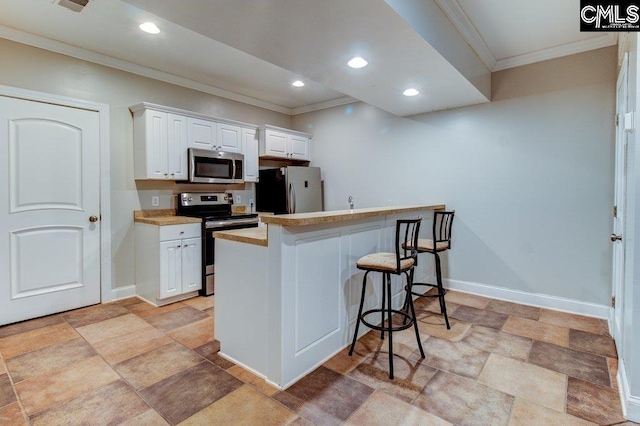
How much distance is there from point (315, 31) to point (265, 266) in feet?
5.17

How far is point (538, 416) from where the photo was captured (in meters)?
1.78

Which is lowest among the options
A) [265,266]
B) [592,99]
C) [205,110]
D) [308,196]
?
[265,266]

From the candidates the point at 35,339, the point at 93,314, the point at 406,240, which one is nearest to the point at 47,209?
the point at 93,314

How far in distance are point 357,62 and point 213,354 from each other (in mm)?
2559

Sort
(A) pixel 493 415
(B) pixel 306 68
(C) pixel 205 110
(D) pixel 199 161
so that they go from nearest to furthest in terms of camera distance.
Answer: (A) pixel 493 415
(B) pixel 306 68
(D) pixel 199 161
(C) pixel 205 110

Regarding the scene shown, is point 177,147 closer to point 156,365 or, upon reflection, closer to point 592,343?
point 156,365

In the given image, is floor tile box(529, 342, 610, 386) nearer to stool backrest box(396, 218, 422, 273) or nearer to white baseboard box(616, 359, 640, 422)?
white baseboard box(616, 359, 640, 422)

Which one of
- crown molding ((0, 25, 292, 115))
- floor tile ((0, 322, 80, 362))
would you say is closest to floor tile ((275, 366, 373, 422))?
floor tile ((0, 322, 80, 362))

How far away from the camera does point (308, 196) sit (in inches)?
197

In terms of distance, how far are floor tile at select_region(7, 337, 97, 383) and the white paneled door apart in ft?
2.99

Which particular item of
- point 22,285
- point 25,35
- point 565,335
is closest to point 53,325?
point 22,285

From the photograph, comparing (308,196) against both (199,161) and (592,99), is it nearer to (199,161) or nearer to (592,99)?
(199,161)

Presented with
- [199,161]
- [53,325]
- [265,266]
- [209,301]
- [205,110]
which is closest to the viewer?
[265,266]

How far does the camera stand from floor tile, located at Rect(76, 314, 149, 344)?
275 centimetres
